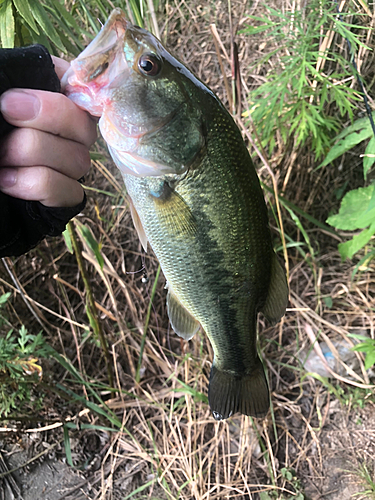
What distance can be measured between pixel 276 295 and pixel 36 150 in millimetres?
878

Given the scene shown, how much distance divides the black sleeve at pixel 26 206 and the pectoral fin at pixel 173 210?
0.75 ft

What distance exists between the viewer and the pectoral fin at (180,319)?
48.9 inches

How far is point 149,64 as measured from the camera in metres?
0.90

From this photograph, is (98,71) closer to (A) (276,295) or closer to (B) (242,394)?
(A) (276,295)

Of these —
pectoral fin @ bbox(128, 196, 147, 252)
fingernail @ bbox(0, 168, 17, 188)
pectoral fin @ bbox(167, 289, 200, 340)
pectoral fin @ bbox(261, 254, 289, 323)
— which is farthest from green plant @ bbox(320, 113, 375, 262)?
fingernail @ bbox(0, 168, 17, 188)

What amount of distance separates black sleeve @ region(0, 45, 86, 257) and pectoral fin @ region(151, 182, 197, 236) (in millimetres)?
228

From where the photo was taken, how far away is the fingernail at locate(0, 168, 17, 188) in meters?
0.80

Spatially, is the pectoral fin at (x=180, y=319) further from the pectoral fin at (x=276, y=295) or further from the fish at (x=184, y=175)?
the pectoral fin at (x=276, y=295)

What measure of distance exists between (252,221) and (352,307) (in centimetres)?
170

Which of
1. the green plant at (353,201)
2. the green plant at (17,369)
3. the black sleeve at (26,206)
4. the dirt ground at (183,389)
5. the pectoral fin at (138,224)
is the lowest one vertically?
the dirt ground at (183,389)

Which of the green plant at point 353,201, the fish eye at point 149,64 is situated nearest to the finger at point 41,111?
the fish eye at point 149,64

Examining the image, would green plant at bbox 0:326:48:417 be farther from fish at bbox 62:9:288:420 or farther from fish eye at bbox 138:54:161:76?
fish eye at bbox 138:54:161:76

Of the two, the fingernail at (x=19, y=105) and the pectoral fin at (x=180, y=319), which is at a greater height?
the fingernail at (x=19, y=105)

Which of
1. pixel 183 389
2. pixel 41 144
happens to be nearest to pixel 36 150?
pixel 41 144
